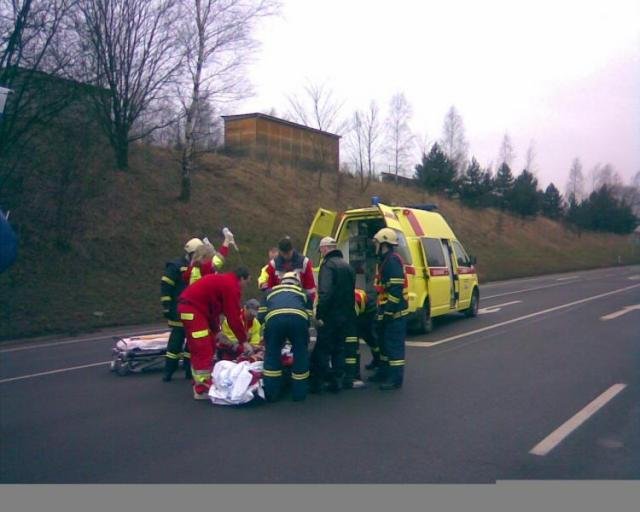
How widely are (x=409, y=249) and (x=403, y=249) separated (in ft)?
0.45

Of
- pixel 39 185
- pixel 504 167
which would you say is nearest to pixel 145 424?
pixel 39 185

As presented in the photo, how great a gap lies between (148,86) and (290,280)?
20.0 meters

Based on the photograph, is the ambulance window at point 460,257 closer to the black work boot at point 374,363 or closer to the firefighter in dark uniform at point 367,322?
the black work boot at point 374,363

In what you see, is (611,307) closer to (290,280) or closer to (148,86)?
(290,280)

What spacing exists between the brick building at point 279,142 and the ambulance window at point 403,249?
26.3 metres

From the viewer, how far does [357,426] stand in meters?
6.55

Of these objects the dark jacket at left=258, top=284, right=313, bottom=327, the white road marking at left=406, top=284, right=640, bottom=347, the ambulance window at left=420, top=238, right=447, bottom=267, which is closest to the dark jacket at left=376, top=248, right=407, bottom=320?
the dark jacket at left=258, top=284, right=313, bottom=327

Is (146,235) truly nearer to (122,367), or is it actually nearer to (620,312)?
(122,367)

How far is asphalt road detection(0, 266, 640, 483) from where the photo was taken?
5305 millimetres

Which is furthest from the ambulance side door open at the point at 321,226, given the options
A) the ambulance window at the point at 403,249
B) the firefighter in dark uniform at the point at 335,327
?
the firefighter in dark uniform at the point at 335,327

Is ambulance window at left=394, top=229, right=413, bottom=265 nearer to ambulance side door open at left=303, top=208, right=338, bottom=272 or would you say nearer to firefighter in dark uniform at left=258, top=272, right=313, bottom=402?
ambulance side door open at left=303, top=208, right=338, bottom=272

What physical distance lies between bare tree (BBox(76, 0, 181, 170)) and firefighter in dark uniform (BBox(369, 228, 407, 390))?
18094mm

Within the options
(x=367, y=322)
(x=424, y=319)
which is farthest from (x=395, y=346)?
(x=424, y=319)

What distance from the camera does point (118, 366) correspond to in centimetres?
942
